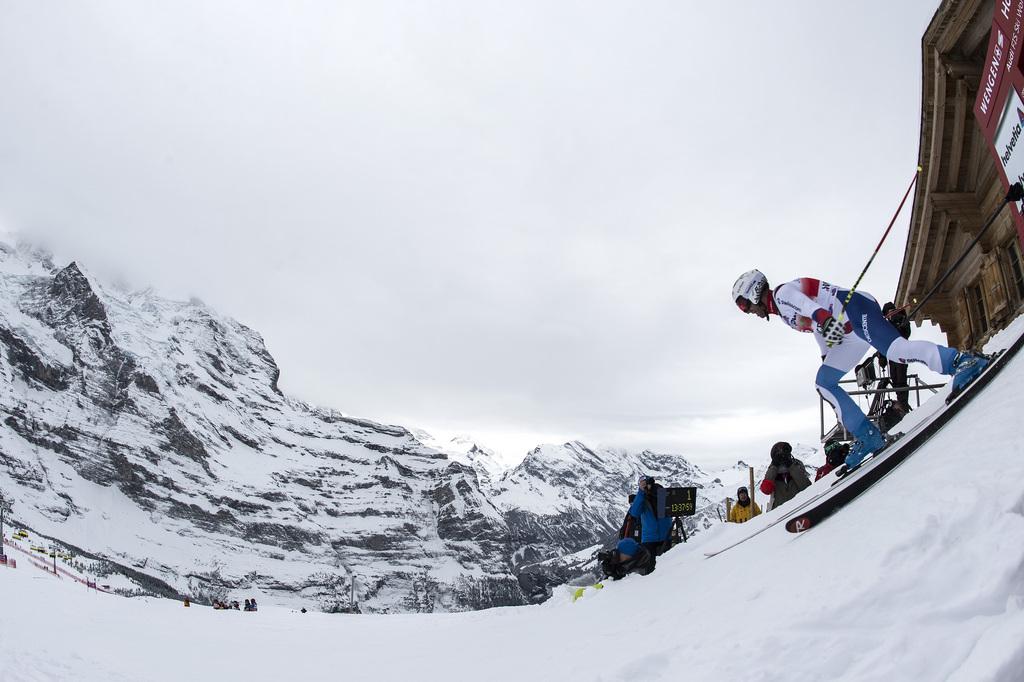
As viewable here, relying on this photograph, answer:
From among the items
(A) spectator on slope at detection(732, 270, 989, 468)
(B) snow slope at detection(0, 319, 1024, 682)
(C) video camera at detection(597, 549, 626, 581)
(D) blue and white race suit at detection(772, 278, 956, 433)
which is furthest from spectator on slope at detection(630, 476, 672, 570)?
(D) blue and white race suit at detection(772, 278, 956, 433)

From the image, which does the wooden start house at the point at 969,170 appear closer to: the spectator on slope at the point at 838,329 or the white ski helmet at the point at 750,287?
the spectator on slope at the point at 838,329

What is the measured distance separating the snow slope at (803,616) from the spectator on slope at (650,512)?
403mm

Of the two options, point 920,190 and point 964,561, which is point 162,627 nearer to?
point 964,561

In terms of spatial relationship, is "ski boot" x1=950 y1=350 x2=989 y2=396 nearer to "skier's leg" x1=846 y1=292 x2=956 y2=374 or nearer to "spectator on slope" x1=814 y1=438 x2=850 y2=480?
"skier's leg" x1=846 y1=292 x2=956 y2=374

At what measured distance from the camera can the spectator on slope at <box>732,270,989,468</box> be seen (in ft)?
23.6

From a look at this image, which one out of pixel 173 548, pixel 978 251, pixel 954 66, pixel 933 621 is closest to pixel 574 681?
pixel 933 621

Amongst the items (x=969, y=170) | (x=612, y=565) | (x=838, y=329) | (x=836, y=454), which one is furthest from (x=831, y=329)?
(x=969, y=170)

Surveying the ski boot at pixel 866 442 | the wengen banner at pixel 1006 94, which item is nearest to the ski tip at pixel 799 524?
the ski boot at pixel 866 442

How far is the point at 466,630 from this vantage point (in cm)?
1198

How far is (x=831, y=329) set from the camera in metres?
7.39

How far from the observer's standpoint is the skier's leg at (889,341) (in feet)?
21.8

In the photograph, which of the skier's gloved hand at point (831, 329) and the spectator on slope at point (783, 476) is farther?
the spectator on slope at point (783, 476)

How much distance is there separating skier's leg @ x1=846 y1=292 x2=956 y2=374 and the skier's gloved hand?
0.48ft

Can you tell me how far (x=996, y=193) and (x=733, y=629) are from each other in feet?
38.6
